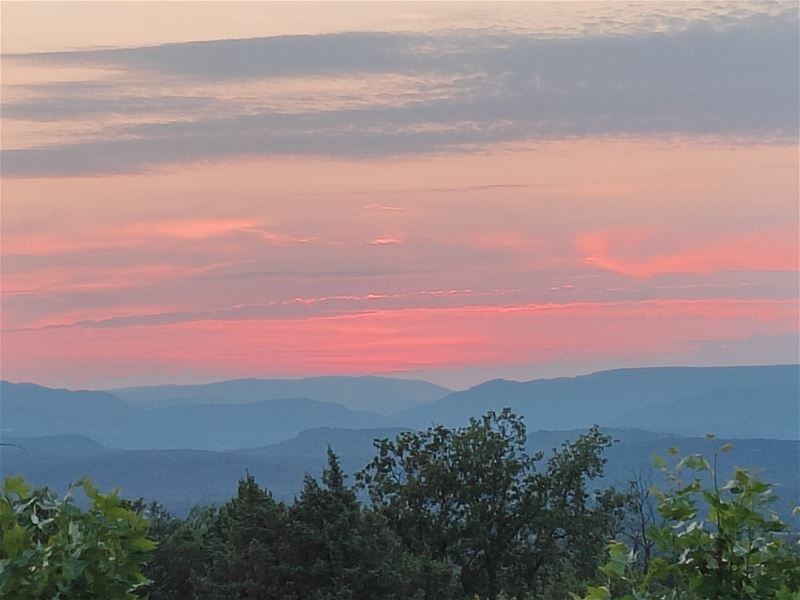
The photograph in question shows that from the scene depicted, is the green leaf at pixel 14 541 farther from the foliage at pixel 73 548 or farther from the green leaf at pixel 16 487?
the green leaf at pixel 16 487

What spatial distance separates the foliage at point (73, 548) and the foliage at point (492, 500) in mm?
32712

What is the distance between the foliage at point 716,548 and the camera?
5.29m

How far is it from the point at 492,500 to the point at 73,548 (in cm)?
3611

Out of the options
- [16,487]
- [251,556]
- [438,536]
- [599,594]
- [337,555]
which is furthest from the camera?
[438,536]

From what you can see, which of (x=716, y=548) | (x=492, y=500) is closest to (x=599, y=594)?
(x=716, y=548)

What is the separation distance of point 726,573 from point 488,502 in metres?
35.6

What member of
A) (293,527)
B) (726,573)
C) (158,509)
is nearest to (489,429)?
(158,509)

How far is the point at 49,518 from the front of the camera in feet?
17.9

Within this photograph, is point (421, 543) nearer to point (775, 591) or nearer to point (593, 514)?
point (593, 514)

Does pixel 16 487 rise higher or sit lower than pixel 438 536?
lower

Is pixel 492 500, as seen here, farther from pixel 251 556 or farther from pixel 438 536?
pixel 251 556

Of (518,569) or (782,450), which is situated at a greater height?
(782,450)

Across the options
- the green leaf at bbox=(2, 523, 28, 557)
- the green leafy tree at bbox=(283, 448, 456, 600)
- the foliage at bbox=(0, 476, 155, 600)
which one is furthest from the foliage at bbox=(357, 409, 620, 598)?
the green leaf at bbox=(2, 523, 28, 557)

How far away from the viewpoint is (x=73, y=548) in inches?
208
